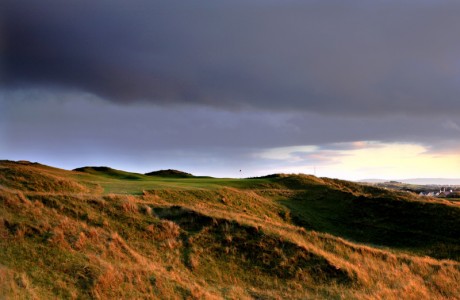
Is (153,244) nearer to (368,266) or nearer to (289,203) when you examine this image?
(368,266)

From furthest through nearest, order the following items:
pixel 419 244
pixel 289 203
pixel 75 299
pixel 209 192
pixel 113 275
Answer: pixel 289 203, pixel 209 192, pixel 419 244, pixel 113 275, pixel 75 299

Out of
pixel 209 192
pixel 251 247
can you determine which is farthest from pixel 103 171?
pixel 251 247

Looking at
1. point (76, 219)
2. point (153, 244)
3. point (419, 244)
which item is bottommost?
point (419, 244)

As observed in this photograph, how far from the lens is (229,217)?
21.8m

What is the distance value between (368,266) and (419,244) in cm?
1454

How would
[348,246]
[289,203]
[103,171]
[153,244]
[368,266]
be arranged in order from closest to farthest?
1. [153,244]
2. [368,266]
3. [348,246]
4. [289,203]
5. [103,171]

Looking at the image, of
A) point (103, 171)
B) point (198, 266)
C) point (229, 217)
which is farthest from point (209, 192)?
point (103, 171)

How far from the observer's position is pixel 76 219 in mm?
18031

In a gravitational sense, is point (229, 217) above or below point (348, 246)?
above

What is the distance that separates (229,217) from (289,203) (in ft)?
61.2

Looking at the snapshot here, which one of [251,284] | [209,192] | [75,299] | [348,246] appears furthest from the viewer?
[209,192]

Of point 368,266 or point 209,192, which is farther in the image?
point 209,192

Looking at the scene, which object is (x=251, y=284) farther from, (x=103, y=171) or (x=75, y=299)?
(x=103, y=171)

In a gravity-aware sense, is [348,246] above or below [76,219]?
below
